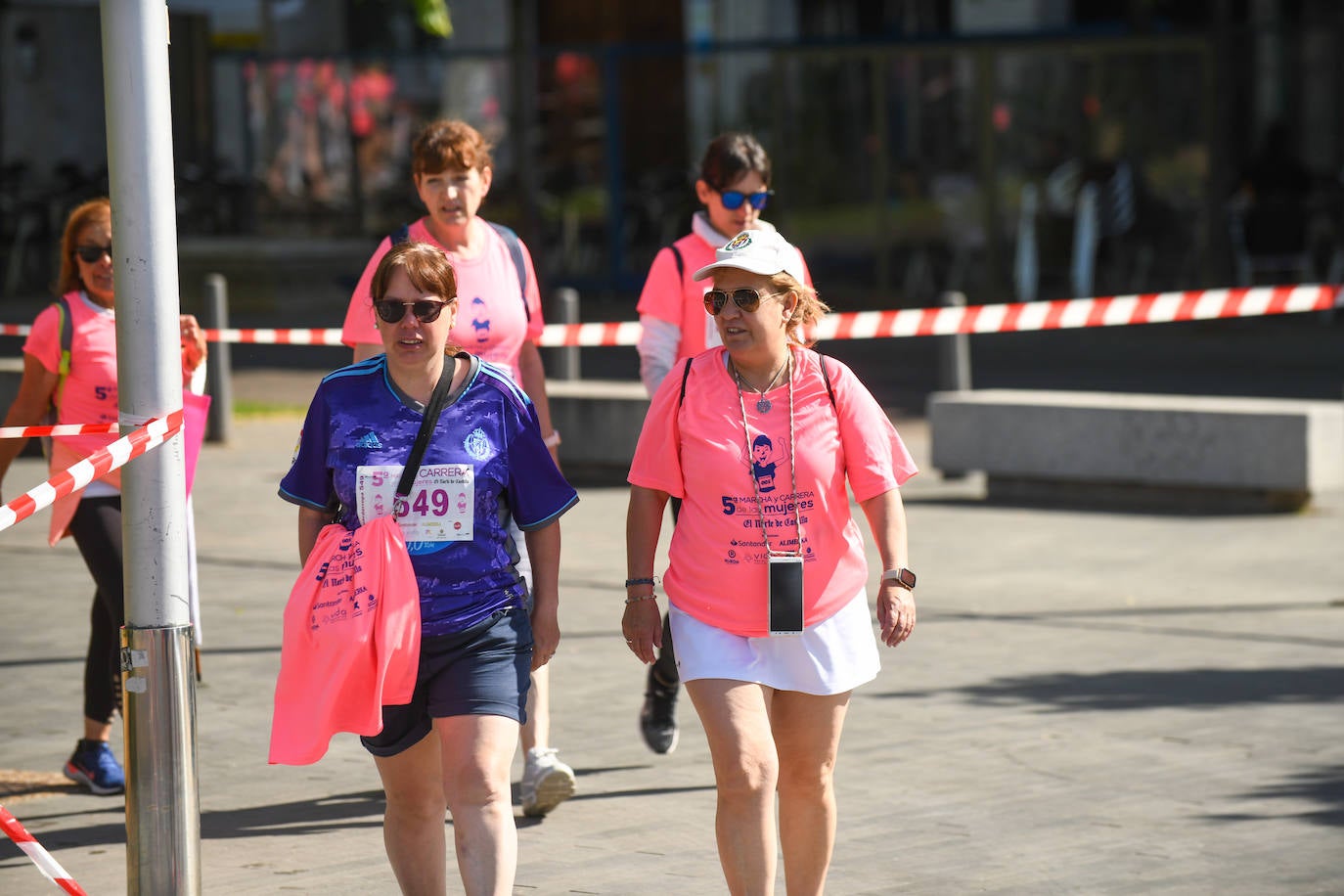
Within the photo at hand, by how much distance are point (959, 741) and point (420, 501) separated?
9.39 ft

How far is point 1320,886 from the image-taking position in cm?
537

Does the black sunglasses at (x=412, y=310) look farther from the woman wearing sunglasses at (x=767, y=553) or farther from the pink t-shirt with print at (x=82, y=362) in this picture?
the pink t-shirt with print at (x=82, y=362)

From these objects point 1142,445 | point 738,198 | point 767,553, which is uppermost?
point 738,198

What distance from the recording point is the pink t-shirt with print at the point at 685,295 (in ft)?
22.1

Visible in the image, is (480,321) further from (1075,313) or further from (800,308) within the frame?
(1075,313)

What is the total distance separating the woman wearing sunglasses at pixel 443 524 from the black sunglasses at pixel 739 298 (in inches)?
19.1

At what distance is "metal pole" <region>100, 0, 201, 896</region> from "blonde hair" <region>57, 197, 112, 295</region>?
6.35 ft

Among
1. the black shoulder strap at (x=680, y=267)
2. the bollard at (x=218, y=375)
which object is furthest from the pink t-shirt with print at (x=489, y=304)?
the bollard at (x=218, y=375)

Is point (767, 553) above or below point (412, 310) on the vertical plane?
below

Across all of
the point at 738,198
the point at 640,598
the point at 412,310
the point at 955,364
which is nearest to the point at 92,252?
the point at 738,198

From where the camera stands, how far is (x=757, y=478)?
4.71 m

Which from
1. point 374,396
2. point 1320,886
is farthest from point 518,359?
point 1320,886

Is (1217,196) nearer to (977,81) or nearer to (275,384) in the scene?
(977,81)

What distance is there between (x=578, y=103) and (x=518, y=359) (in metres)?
19.5
